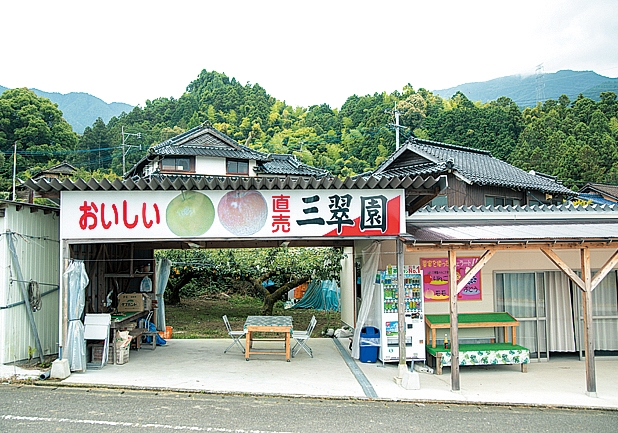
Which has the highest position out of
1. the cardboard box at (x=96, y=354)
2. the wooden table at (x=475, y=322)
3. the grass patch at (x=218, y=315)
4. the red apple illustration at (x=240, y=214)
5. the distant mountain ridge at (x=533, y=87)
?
the distant mountain ridge at (x=533, y=87)

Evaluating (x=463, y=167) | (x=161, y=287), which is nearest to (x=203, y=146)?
(x=463, y=167)

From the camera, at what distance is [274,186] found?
8.23 m

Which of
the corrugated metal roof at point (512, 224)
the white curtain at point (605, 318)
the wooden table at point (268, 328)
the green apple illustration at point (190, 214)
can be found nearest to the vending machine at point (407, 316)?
the corrugated metal roof at point (512, 224)

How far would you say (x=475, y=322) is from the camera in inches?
376

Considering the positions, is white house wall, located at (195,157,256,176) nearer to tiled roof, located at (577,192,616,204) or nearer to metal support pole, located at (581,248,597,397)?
tiled roof, located at (577,192,616,204)

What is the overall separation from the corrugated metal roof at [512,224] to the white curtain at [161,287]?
5995 millimetres

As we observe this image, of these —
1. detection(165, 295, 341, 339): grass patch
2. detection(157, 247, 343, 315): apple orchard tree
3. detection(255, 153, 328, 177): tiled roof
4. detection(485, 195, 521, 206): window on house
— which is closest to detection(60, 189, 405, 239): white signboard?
detection(165, 295, 341, 339): grass patch

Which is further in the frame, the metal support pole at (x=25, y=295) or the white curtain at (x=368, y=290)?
the white curtain at (x=368, y=290)

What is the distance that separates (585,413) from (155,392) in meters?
5.83

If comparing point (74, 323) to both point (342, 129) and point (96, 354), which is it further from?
point (342, 129)

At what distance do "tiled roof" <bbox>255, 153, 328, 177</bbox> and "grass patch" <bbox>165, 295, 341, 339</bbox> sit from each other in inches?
424

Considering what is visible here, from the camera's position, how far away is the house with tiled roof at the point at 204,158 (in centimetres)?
2884

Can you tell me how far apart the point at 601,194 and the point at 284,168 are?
17369 millimetres

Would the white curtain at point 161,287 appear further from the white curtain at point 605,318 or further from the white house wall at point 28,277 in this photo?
the white curtain at point 605,318
